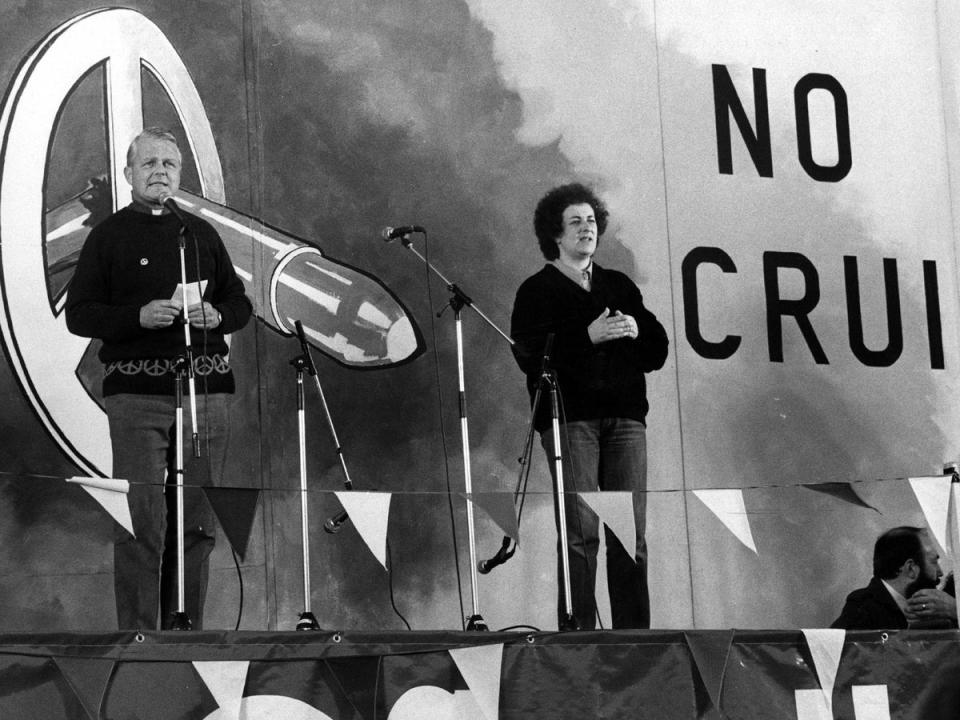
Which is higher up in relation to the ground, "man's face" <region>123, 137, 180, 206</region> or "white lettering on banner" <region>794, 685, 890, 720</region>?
"man's face" <region>123, 137, 180, 206</region>

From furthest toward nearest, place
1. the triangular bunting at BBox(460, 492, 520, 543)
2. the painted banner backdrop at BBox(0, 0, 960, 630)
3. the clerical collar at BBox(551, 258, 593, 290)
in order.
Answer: the clerical collar at BBox(551, 258, 593, 290) → the painted banner backdrop at BBox(0, 0, 960, 630) → the triangular bunting at BBox(460, 492, 520, 543)

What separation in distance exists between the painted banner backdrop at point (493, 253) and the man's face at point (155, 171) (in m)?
0.38

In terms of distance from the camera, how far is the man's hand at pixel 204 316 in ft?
19.2

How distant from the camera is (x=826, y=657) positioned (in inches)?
185

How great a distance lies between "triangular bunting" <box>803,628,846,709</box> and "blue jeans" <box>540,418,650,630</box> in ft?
2.96

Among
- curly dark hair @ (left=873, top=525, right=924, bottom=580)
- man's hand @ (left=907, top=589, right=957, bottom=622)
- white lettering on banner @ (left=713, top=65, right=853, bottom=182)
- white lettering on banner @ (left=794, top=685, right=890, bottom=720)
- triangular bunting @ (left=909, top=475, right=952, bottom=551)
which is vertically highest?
white lettering on banner @ (left=713, top=65, right=853, bottom=182)

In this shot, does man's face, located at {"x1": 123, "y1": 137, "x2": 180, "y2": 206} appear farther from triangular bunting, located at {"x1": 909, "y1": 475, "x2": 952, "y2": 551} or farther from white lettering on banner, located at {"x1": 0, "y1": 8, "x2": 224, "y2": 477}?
triangular bunting, located at {"x1": 909, "y1": 475, "x2": 952, "y2": 551}

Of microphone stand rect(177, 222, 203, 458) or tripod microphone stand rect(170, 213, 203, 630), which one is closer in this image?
tripod microphone stand rect(170, 213, 203, 630)

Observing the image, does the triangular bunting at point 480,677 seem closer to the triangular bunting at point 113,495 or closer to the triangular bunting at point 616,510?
the triangular bunting at point 616,510

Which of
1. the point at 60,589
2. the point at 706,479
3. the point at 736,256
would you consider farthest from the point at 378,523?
the point at 736,256

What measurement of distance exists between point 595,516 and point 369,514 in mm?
1234

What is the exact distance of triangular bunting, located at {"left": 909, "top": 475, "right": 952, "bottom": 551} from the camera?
189 inches

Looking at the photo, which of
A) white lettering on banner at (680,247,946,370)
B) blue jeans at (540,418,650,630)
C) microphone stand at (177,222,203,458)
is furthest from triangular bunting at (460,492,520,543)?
white lettering on banner at (680,247,946,370)

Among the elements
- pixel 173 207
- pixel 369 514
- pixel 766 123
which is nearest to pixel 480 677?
pixel 369 514
